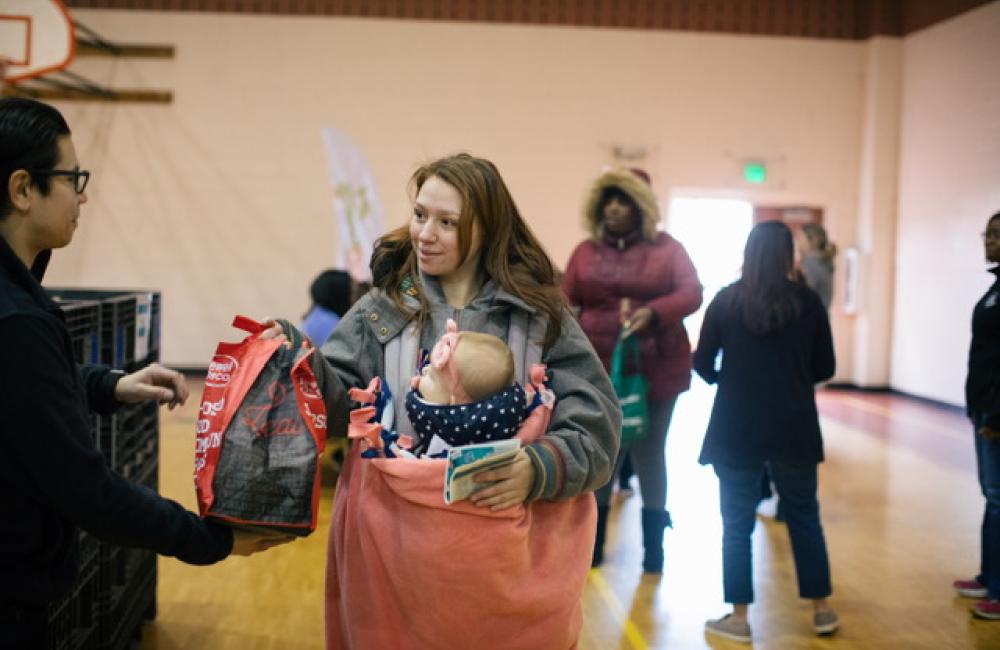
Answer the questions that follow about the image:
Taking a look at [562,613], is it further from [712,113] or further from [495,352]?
[712,113]

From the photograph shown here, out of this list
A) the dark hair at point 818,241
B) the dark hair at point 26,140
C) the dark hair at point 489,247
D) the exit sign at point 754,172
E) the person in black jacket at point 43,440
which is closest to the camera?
the person in black jacket at point 43,440

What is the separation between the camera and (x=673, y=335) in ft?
14.5

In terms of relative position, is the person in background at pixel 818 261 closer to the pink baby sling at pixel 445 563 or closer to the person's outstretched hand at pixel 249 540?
the pink baby sling at pixel 445 563

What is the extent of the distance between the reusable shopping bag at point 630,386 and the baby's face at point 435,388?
2366 mm

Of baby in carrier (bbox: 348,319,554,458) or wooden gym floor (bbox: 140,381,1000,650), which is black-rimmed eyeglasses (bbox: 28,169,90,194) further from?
wooden gym floor (bbox: 140,381,1000,650)

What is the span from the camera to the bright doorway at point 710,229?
11.7 m

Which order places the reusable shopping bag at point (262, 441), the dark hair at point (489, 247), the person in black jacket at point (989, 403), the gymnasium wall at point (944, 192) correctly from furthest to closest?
1. the gymnasium wall at point (944, 192)
2. the person in black jacket at point (989, 403)
3. the dark hair at point (489, 247)
4. the reusable shopping bag at point (262, 441)

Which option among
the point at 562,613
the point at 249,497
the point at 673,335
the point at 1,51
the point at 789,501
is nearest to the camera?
the point at 249,497

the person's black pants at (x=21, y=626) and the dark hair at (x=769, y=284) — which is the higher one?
the dark hair at (x=769, y=284)

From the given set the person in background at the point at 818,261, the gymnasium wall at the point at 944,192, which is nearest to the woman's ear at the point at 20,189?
the person in background at the point at 818,261

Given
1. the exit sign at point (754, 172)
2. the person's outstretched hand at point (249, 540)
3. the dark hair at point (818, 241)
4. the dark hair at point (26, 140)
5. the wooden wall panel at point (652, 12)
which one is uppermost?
the wooden wall panel at point (652, 12)

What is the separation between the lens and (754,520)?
12.0 ft

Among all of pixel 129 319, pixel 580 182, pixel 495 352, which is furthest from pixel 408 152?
pixel 495 352

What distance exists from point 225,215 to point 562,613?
10.1 meters
